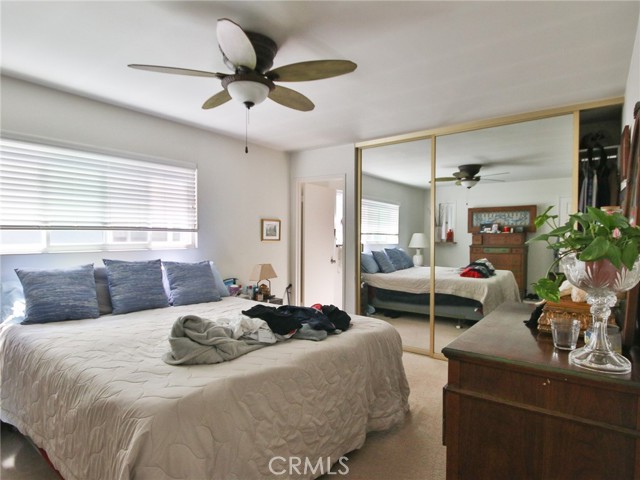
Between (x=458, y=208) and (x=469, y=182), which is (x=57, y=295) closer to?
(x=458, y=208)

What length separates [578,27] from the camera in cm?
194

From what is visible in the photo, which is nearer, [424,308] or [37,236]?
[37,236]

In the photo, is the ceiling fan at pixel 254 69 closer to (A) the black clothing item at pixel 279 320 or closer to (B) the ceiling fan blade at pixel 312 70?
(B) the ceiling fan blade at pixel 312 70

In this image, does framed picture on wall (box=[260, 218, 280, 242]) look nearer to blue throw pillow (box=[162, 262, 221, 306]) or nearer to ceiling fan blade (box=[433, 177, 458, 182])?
blue throw pillow (box=[162, 262, 221, 306])

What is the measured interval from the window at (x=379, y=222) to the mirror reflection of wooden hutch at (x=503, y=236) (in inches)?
33.6

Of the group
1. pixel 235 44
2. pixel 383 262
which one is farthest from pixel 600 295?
pixel 383 262

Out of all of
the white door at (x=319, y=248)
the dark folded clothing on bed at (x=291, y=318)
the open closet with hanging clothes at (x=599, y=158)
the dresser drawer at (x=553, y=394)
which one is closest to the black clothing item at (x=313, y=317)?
the dark folded clothing on bed at (x=291, y=318)

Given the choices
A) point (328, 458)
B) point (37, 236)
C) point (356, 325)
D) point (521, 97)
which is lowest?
point (328, 458)

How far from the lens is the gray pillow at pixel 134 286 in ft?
9.16

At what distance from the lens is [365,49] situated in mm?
2201

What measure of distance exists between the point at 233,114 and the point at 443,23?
214cm

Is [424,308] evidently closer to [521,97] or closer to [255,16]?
[521,97]

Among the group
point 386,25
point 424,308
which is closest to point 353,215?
point 424,308

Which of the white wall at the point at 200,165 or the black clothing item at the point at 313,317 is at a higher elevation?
the white wall at the point at 200,165
